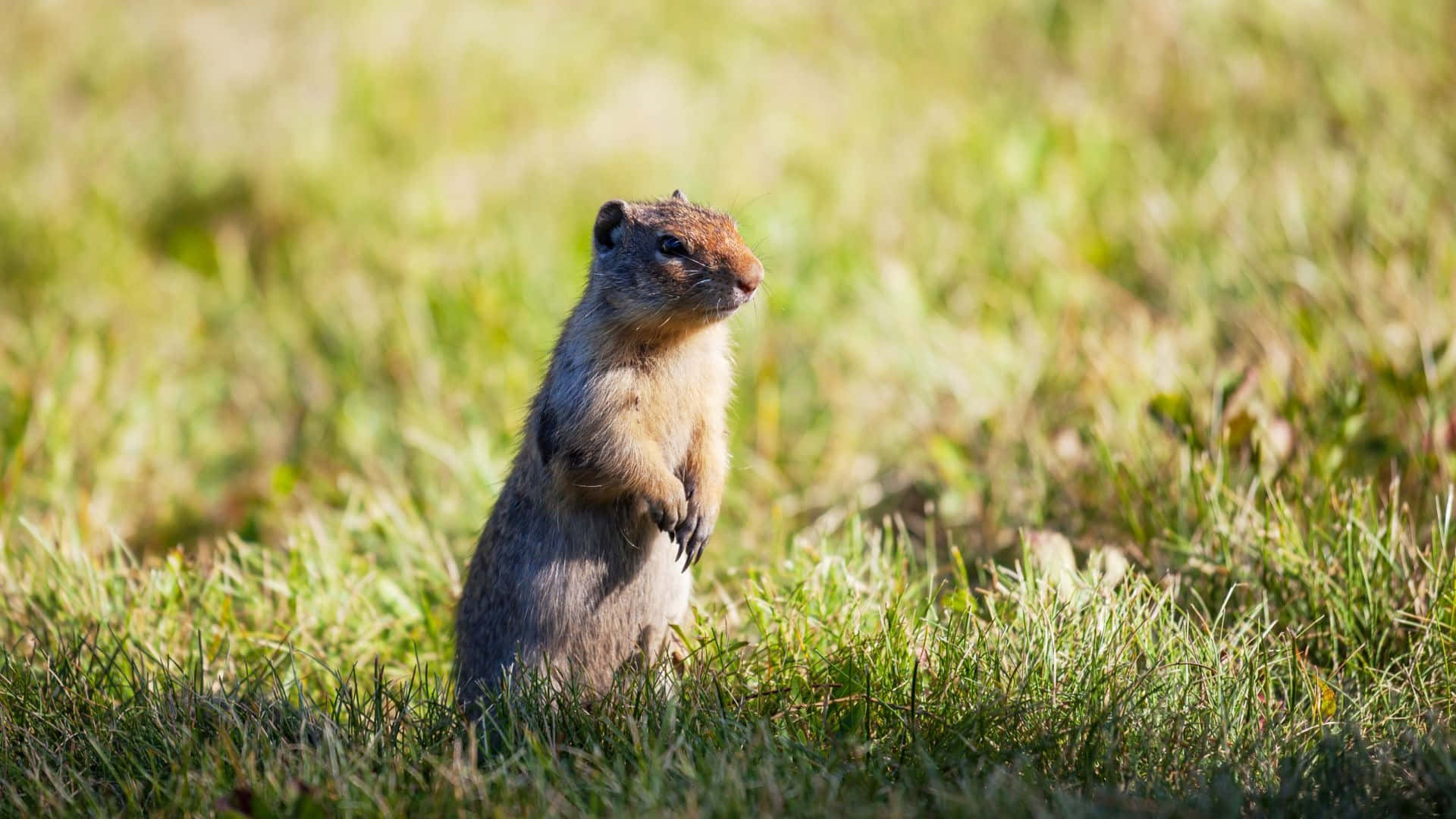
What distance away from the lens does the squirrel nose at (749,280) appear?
3426mm

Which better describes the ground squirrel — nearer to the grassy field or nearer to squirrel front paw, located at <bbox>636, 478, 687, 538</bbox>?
squirrel front paw, located at <bbox>636, 478, 687, 538</bbox>

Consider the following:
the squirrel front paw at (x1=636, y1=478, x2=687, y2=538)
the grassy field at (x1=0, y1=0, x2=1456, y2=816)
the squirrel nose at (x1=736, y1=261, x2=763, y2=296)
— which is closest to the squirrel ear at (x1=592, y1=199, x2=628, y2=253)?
the squirrel nose at (x1=736, y1=261, x2=763, y2=296)

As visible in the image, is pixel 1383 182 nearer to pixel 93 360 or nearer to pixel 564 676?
pixel 564 676

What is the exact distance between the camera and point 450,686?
3.50 meters

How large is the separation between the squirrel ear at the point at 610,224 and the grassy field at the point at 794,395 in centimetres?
106

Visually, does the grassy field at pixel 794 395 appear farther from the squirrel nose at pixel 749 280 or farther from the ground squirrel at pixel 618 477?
the squirrel nose at pixel 749 280

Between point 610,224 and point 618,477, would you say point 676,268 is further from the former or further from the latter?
point 618,477

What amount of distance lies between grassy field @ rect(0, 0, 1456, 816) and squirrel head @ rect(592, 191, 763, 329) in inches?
30.5

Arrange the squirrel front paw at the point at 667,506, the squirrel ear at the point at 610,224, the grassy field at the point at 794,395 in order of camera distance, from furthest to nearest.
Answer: the squirrel ear at the point at 610,224
the squirrel front paw at the point at 667,506
the grassy field at the point at 794,395

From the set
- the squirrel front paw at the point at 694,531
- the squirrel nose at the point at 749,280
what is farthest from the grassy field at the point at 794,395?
the squirrel nose at the point at 749,280

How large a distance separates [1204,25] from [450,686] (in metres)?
5.96

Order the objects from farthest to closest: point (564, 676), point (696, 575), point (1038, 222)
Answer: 1. point (1038, 222)
2. point (696, 575)
3. point (564, 676)

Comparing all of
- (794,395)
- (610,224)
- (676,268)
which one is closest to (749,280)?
(676,268)

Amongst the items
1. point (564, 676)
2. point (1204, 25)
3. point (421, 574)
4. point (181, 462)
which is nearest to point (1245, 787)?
point (564, 676)
